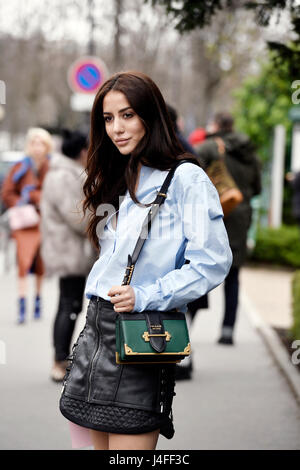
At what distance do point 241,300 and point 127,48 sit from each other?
47.7 ft

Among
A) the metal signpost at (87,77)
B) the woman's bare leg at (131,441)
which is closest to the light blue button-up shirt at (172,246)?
the woman's bare leg at (131,441)

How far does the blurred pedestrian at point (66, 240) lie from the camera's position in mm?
6586

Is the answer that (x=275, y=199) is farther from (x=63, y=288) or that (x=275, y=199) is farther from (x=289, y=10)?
(x=289, y=10)

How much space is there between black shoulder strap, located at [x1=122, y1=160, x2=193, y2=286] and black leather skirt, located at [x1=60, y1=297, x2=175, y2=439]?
154 mm

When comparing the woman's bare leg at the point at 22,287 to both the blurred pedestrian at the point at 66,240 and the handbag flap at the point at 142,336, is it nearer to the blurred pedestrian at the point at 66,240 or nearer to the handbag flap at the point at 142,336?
the blurred pedestrian at the point at 66,240

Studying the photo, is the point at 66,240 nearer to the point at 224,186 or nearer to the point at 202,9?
the point at 224,186

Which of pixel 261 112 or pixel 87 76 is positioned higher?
pixel 87 76

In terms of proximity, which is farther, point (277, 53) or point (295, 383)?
point (295, 383)

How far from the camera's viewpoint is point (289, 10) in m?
5.17

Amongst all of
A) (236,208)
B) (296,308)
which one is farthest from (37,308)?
(296,308)

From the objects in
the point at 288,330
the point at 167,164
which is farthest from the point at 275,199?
the point at 167,164

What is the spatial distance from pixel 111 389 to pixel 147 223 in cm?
56

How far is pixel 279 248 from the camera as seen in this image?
15.9 metres

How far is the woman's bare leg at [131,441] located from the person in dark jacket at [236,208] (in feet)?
16.5
